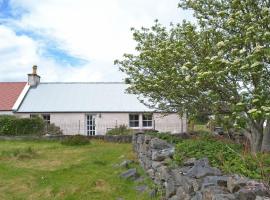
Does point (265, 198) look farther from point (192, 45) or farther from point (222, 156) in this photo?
point (192, 45)

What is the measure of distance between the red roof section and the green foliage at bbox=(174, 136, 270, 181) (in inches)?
1189

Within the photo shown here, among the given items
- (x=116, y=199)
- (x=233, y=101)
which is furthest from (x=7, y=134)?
(x=233, y=101)

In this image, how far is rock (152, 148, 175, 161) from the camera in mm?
12021

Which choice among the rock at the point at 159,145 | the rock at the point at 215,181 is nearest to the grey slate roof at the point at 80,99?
the rock at the point at 159,145

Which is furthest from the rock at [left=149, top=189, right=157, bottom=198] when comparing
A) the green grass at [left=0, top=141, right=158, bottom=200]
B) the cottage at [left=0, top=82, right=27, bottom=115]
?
the cottage at [left=0, top=82, right=27, bottom=115]

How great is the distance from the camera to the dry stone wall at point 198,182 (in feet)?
20.9

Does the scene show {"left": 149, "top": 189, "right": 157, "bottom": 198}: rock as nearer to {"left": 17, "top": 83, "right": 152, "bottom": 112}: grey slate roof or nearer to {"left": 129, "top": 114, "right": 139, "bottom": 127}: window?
{"left": 17, "top": 83, "right": 152, "bottom": 112}: grey slate roof

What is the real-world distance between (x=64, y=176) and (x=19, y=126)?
19588 mm

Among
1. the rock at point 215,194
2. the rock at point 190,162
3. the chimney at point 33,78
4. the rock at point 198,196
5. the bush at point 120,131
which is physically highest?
the chimney at point 33,78

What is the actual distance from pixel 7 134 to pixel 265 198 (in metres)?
30.2

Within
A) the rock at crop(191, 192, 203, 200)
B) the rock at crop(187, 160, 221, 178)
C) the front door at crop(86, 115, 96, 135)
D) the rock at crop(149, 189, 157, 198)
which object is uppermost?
the front door at crop(86, 115, 96, 135)

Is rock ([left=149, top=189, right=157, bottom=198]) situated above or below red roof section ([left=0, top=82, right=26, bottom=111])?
below

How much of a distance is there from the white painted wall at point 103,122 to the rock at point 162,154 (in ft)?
79.4

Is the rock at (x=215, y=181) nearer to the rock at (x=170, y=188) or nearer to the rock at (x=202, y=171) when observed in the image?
the rock at (x=202, y=171)
